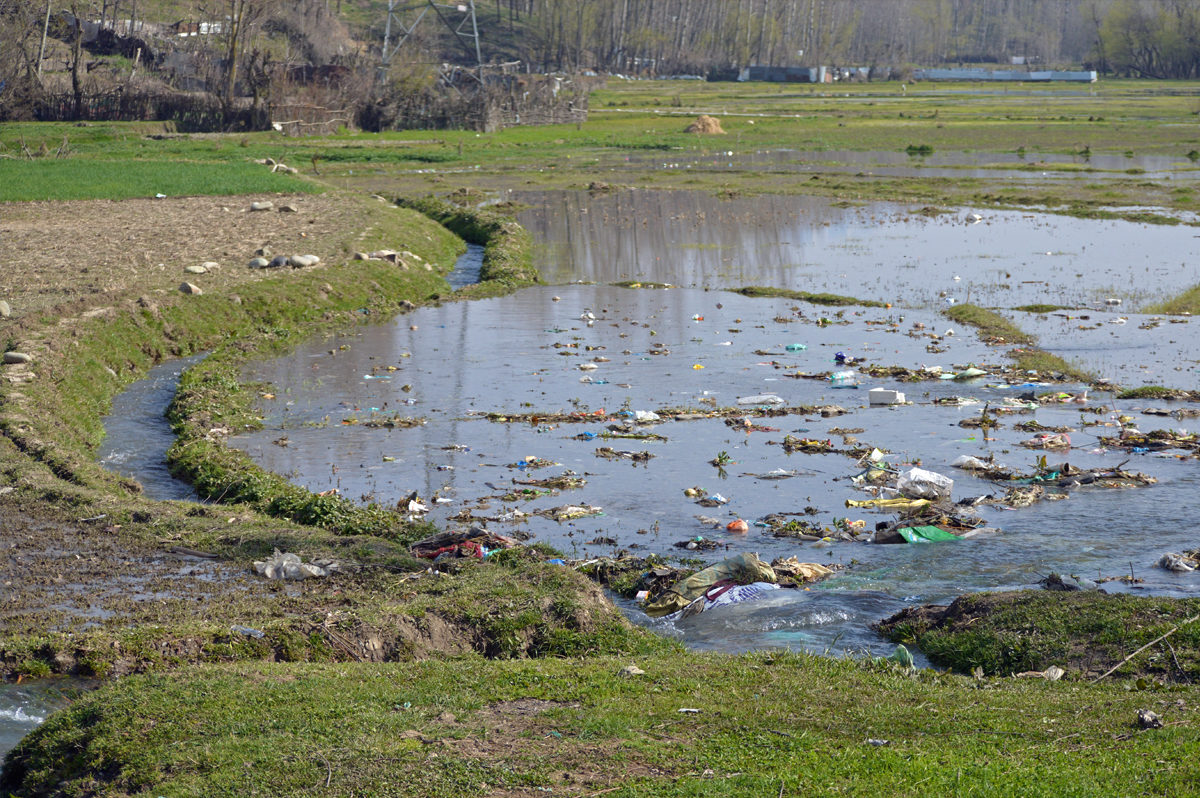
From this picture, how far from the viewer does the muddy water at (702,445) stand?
35.2 feet

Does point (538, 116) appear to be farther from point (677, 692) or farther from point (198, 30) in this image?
point (677, 692)

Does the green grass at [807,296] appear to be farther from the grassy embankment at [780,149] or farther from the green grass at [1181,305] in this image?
the grassy embankment at [780,149]

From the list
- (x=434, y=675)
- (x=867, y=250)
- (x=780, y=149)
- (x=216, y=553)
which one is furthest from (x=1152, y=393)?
(x=780, y=149)

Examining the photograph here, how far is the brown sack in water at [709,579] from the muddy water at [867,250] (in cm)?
1423

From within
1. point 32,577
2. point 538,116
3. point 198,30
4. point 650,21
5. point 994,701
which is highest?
point 650,21

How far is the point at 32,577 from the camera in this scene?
32.3ft

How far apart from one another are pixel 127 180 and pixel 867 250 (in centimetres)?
2314

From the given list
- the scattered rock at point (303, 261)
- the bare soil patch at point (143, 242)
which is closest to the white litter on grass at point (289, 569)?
the bare soil patch at point (143, 242)

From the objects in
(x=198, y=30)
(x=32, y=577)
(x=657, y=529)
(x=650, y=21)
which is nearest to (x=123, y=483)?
(x=32, y=577)

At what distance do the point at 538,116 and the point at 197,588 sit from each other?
62251 mm

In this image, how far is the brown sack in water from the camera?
9.98 metres

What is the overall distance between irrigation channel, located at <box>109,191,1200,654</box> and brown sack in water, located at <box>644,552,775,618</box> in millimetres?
281

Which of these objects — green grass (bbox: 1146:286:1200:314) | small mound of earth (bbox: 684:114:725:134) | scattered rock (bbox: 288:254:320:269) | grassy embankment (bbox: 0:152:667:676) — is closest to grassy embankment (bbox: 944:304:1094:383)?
green grass (bbox: 1146:286:1200:314)

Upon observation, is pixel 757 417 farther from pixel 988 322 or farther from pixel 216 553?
pixel 216 553
